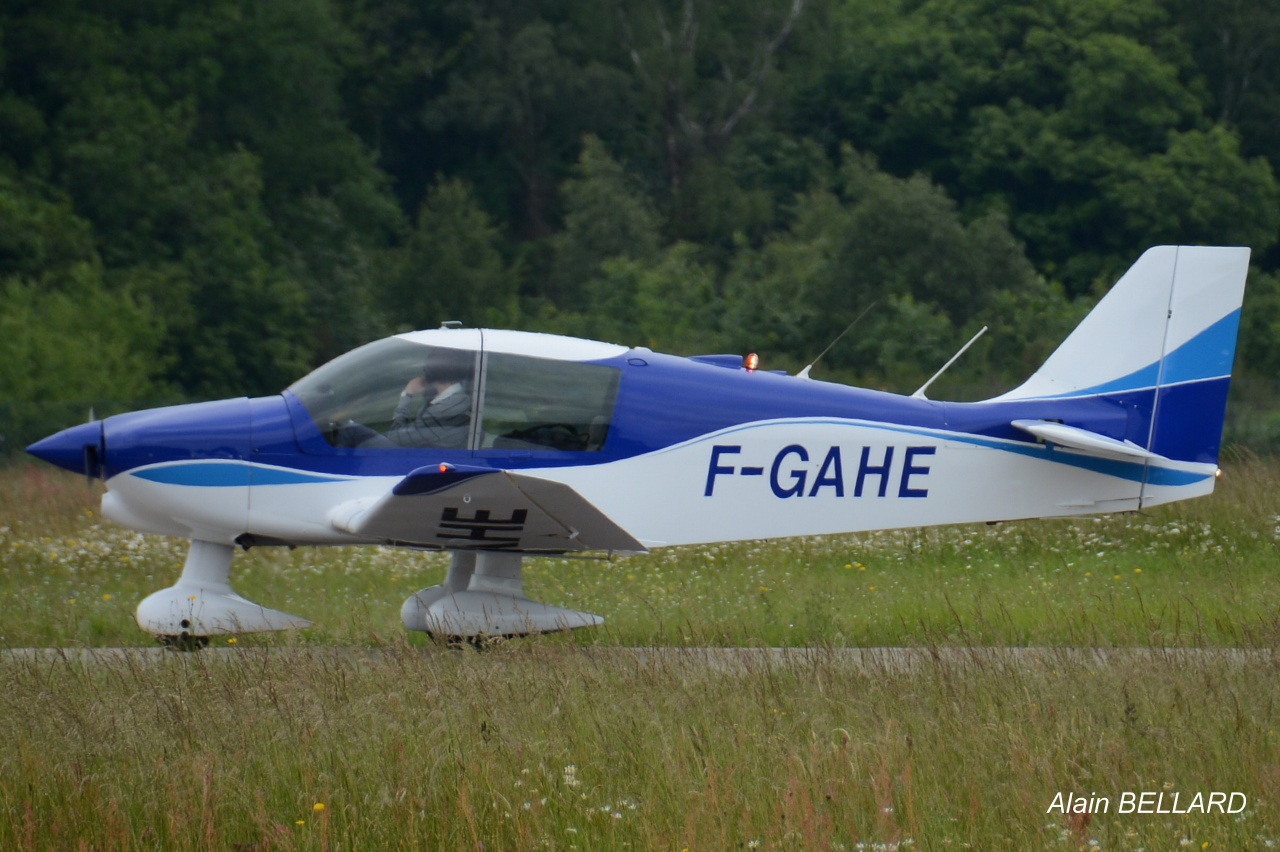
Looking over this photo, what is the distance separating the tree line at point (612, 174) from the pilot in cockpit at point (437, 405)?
14576 millimetres

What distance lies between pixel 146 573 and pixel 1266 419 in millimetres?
12473

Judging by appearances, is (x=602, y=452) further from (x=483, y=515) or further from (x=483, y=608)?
(x=483, y=608)

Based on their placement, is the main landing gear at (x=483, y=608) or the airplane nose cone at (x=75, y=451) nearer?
the airplane nose cone at (x=75, y=451)

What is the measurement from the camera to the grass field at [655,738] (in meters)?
4.45

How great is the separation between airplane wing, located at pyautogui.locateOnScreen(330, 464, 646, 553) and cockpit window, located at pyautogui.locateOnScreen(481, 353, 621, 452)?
0.50 m

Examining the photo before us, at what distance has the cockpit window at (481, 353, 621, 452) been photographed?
7.33 m

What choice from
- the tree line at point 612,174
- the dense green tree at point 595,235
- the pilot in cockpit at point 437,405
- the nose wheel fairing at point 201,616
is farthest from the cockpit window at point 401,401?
the dense green tree at point 595,235

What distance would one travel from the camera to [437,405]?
7344 millimetres

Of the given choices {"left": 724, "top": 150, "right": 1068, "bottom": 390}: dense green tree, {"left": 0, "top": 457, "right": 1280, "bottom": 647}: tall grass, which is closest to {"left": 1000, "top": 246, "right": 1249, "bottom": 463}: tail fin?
{"left": 0, "top": 457, "right": 1280, "bottom": 647}: tall grass

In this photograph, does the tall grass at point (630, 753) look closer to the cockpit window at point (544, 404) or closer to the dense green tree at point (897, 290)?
the cockpit window at point (544, 404)

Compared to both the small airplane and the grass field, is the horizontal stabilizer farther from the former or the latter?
the grass field

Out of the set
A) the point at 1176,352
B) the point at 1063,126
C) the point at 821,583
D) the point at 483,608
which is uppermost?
the point at 1063,126

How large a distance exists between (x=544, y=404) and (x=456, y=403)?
457 mm


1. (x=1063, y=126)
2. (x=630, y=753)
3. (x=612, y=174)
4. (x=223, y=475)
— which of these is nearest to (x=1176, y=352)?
(x=630, y=753)
